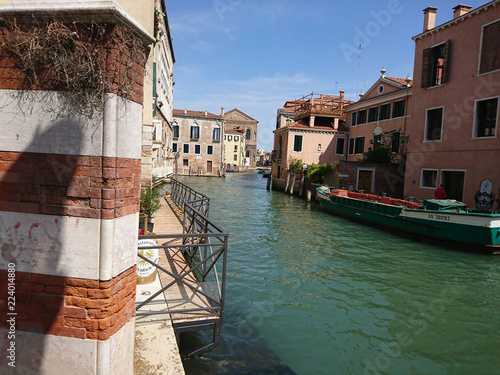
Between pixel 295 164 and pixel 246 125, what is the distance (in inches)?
2343

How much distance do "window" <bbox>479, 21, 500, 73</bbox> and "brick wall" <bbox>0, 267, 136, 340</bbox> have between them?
55.5 feet

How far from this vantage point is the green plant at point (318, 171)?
85.4 ft

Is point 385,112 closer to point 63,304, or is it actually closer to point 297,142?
point 297,142

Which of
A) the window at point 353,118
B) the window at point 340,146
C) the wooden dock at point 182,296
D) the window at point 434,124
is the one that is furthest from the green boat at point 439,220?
the window at point 340,146

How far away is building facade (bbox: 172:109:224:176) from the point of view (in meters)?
53.2

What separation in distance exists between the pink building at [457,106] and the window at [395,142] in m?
5.20

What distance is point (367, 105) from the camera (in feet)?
92.4

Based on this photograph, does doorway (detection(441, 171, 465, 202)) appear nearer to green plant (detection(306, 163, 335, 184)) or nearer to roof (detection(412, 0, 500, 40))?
roof (detection(412, 0, 500, 40))

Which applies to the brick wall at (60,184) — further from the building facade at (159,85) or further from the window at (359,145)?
the window at (359,145)

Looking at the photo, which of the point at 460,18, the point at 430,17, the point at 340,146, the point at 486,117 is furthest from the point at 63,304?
the point at 340,146

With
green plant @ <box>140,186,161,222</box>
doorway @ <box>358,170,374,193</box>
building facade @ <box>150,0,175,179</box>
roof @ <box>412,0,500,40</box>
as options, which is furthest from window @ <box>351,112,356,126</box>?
green plant @ <box>140,186,161,222</box>

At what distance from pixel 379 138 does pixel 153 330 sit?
965 inches

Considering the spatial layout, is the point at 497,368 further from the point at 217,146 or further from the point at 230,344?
the point at 217,146

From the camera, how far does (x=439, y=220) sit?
13.3 metres
